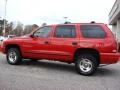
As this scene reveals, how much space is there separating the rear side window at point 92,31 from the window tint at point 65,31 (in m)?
0.38

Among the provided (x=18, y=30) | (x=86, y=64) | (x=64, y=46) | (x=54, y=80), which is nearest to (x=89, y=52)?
(x=86, y=64)

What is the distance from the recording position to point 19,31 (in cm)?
8244

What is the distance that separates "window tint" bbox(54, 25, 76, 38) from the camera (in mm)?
9578

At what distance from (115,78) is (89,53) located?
1.29m

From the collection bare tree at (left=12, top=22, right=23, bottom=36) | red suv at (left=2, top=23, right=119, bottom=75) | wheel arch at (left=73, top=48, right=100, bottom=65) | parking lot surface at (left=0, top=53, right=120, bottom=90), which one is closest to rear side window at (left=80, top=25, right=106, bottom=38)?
red suv at (left=2, top=23, right=119, bottom=75)

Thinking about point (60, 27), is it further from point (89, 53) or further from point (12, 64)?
point (12, 64)

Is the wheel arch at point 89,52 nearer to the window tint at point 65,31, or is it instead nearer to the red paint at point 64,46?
the red paint at point 64,46

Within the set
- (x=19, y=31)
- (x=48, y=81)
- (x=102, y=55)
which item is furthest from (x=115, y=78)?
A: (x=19, y=31)

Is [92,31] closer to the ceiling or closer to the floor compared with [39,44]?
closer to the ceiling

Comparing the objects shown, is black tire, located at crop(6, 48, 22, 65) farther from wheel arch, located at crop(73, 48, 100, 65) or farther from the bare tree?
the bare tree

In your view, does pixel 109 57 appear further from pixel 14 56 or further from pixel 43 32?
pixel 14 56

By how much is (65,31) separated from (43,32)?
102 cm

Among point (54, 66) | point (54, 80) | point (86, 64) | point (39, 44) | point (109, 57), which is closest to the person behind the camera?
point (54, 80)

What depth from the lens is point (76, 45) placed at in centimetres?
925
